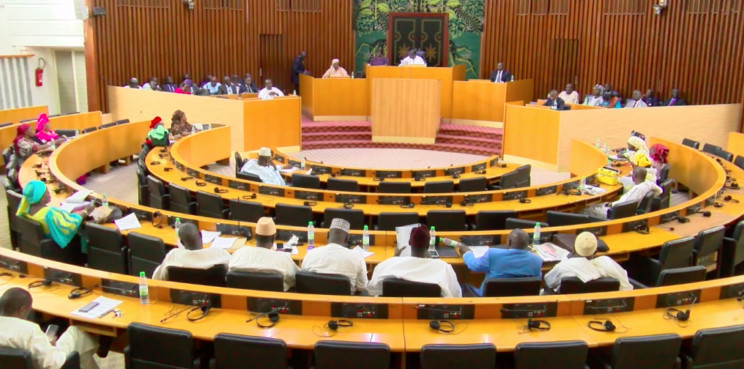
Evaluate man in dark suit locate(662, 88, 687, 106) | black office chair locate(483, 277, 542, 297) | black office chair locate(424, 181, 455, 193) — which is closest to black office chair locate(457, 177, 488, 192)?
black office chair locate(424, 181, 455, 193)

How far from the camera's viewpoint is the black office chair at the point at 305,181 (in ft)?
30.0

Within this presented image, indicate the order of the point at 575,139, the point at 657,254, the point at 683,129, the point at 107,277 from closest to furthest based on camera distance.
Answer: the point at 107,277 → the point at 657,254 → the point at 575,139 → the point at 683,129

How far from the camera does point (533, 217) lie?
27.0ft

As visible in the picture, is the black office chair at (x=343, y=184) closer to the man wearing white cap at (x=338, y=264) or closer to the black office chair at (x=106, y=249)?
the black office chair at (x=106, y=249)

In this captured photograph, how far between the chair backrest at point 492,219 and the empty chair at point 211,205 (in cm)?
303

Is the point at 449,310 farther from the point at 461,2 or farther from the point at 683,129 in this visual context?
the point at 461,2

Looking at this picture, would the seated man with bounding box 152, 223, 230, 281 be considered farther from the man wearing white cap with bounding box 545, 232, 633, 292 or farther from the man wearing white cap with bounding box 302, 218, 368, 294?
the man wearing white cap with bounding box 545, 232, 633, 292

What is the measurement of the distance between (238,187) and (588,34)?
1175 centimetres

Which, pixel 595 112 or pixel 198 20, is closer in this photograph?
pixel 595 112

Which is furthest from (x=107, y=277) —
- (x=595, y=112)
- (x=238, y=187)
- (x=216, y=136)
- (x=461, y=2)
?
(x=461, y=2)

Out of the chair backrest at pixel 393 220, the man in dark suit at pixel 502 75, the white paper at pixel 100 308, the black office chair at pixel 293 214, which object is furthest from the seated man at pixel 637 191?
the man in dark suit at pixel 502 75

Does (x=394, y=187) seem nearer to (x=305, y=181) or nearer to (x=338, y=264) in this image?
(x=305, y=181)

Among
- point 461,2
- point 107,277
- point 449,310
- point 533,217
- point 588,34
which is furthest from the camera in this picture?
point 461,2

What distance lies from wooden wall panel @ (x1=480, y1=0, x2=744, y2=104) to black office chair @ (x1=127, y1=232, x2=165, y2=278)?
13362 millimetres
